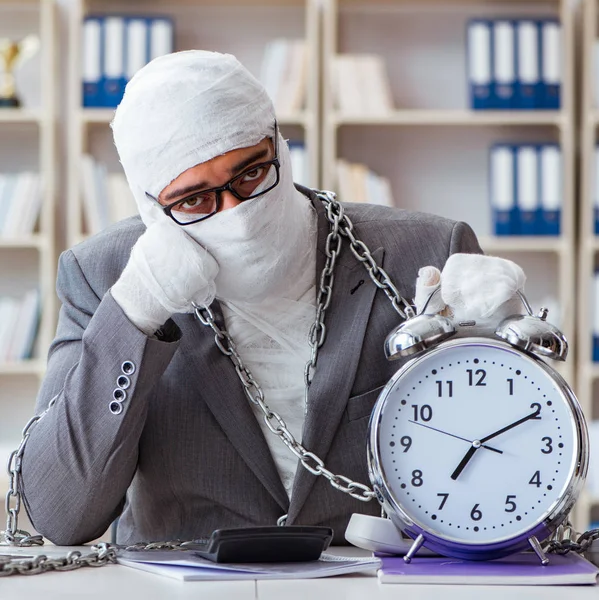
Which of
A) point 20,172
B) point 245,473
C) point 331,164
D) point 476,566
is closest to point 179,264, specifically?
point 245,473

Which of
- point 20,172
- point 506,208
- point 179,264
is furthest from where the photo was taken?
point 20,172

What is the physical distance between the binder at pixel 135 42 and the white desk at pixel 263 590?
9.66 feet

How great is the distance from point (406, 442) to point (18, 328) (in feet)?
9.53

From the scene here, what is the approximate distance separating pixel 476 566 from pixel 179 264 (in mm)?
548

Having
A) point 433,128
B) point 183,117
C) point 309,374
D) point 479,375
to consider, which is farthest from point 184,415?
point 433,128

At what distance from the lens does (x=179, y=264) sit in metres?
1.30

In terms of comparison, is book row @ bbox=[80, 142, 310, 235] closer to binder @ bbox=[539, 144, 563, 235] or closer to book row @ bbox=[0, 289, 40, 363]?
book row @ bbox=[0, 289, 40, 363]

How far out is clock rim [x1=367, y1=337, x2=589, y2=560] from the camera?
1.02 meters

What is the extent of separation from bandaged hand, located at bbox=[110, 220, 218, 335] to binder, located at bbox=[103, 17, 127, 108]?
248 centimetres

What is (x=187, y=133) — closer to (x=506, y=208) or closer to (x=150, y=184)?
(x=150, y=184)

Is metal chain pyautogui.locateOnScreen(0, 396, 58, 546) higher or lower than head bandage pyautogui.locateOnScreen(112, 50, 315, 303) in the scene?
lower

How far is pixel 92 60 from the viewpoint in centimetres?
369

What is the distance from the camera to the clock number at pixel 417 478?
1.06 meters

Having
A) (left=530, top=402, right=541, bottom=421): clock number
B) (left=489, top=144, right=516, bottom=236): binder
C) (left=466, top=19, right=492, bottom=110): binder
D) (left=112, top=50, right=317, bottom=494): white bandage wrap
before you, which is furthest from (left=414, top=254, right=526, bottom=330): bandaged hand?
(left=466, top=19, right=492, bottom=110): binder
